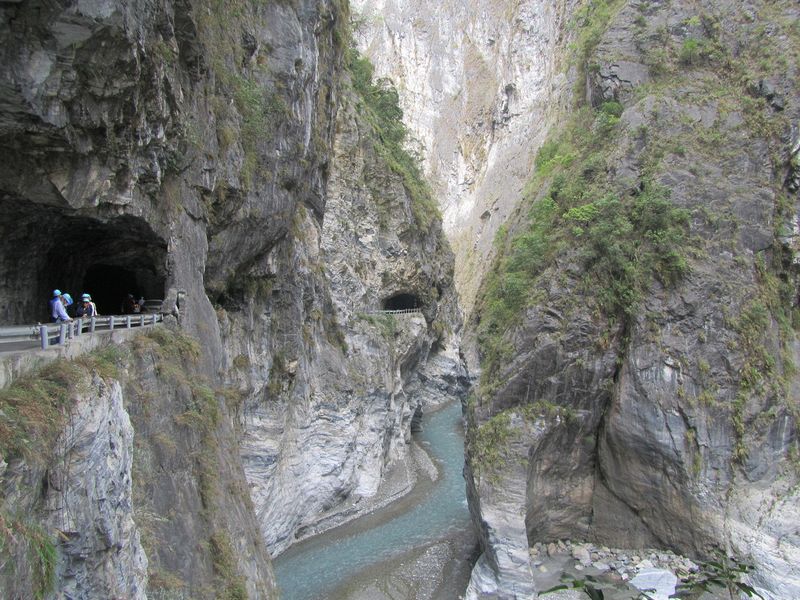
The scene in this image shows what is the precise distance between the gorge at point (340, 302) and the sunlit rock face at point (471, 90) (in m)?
→ 19.6

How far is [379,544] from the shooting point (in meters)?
20.0

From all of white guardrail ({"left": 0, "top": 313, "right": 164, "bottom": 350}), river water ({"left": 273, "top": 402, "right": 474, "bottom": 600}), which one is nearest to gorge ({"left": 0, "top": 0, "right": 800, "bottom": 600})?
white guardrail ({"left": 0, "top": 313, "right": 164, "bottom": 350})

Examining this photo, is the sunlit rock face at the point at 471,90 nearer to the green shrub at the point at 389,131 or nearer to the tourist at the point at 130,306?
the green shrub at the point at 389,131

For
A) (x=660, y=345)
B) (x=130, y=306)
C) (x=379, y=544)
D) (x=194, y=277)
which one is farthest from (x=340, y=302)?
(x=660, y=345)

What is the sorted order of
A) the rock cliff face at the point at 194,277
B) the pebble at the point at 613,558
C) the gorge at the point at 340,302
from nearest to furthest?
the rock cliff face at the point at 194,277, the gorge at the point at 340,302, the pebble at the point at 613,558

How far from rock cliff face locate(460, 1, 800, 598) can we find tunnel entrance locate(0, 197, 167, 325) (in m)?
13.1

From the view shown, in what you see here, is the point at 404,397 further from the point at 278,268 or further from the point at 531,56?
the point at 531,56

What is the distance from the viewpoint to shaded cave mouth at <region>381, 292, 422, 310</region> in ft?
118

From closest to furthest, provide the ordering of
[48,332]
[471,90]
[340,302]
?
[48,332] → [340,302] → [471,90]

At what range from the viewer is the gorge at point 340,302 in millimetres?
7395

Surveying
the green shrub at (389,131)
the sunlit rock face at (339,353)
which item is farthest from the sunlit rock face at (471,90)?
A: the sunlit rock face at (339,353)

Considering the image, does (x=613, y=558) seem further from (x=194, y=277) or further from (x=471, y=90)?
(x=471, y=90)

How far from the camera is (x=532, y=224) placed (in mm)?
23109

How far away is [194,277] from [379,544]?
42.8 ft
